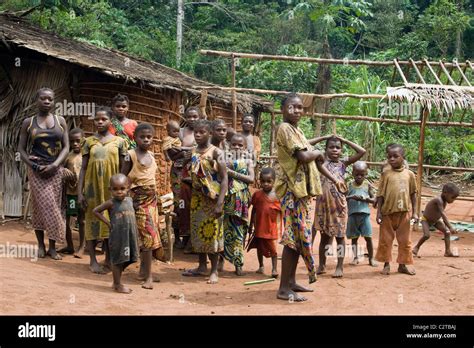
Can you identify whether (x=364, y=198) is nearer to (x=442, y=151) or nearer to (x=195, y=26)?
(x=442, y=151)

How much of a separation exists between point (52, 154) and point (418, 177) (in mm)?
6153

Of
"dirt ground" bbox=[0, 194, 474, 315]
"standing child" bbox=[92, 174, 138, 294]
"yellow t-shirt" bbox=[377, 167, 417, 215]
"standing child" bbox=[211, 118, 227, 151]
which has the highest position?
"standing child" bbox=[211, 118, 227, 151]

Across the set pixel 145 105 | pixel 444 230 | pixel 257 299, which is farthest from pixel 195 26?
pixel 257 299

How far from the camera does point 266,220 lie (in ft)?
22.0

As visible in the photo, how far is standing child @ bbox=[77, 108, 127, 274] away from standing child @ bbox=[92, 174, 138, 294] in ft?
2.66

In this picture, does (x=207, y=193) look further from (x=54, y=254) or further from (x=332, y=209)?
(x=54, y=254)

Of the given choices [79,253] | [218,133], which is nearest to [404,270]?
[218,133]

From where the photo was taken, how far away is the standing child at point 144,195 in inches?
227

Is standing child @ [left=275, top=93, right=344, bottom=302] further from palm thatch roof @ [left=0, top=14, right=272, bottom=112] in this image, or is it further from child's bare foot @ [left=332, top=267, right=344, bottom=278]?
palm thatch roof @ [left=0, top=14, right=272, bottom=112]

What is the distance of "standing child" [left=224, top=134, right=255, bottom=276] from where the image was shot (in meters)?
6.46

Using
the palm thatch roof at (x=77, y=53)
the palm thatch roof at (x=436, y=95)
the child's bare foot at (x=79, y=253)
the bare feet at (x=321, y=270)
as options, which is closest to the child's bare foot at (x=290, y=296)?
the bare feet at (x=321, y=270)

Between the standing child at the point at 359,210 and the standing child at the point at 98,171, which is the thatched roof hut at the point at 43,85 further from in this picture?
the standing child at the point at 359,210

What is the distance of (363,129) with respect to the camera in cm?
1697

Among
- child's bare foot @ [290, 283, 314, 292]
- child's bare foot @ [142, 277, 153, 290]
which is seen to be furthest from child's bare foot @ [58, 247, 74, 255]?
child's bare foot @ [290, 283, 314, 292]
